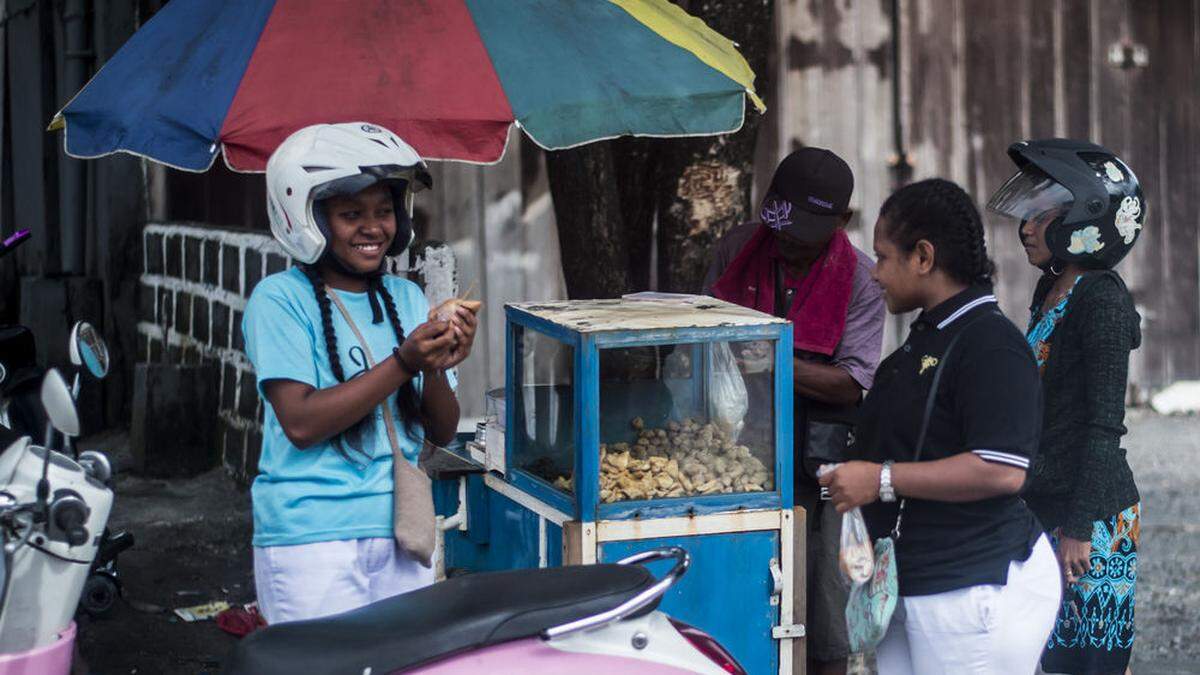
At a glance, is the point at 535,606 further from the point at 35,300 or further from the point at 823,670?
the point at 35,300

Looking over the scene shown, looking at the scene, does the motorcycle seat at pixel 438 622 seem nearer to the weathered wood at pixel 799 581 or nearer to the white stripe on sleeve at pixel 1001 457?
the white stripe on sleeve at pixel 1001 457

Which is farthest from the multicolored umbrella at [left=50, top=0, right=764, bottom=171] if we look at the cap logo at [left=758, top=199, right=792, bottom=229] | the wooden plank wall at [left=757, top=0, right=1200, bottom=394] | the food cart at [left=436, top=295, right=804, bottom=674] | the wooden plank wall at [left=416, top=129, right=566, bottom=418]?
the wooden plank wall at [left=757, top=0, right=1200, bottom=394]

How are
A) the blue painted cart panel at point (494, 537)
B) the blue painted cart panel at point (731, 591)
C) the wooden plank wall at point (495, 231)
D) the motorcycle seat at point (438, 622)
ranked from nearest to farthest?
the motorcycle seat at point (438, 622) < the blue painted cart panel at point (731, 591) < the blue painted cart panel at point (494, 537) < the wooden plank wall at point (495, 231)

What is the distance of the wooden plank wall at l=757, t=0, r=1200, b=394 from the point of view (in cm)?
932

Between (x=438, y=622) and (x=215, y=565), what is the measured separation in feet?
14.9

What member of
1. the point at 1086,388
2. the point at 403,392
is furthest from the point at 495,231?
the point at 403,392

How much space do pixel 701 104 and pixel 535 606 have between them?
216 cm

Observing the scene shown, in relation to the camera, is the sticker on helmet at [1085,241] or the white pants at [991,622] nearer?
the white pants at [991,622]

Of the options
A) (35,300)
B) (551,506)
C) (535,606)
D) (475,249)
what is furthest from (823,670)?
(35,300)

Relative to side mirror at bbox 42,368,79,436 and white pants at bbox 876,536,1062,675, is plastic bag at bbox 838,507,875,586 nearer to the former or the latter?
white pants at bbox 876,536,1062,675

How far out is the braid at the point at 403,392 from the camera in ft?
12.0

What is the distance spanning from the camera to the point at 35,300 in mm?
9633

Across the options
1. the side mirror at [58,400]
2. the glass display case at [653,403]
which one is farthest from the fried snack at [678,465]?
the side mirror at [58,400]

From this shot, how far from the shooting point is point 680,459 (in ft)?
14.4
